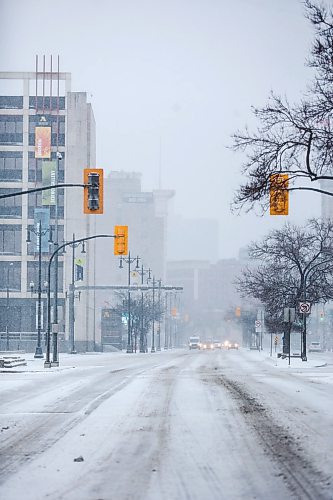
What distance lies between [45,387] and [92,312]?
3252 inches

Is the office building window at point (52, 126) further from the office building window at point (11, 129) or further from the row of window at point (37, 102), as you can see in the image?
the office building window at point (11, 129)

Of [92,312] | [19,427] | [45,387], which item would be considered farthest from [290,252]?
[92,312]

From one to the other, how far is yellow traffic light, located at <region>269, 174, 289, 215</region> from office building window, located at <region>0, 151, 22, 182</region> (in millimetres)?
82179

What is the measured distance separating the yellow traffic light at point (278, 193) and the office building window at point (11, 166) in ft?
270

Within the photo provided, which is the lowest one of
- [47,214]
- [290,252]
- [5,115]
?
[290,252]

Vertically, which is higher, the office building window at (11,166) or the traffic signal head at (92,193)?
the office building window at (11,166)

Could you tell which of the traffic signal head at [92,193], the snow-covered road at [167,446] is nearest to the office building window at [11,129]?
the traffic signal head at [92,193]

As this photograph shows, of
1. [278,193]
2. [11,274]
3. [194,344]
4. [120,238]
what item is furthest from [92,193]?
[194,344]

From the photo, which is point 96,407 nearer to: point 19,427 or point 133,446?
point 19,427

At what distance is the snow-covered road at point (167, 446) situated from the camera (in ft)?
28.9

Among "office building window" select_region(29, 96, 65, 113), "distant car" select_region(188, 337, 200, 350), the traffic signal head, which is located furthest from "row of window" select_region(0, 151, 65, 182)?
the traffic signal head

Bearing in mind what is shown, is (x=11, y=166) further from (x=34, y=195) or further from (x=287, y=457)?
(x=287, y=457)

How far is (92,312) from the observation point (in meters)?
108

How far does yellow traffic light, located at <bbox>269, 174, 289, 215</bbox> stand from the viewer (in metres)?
22.2
